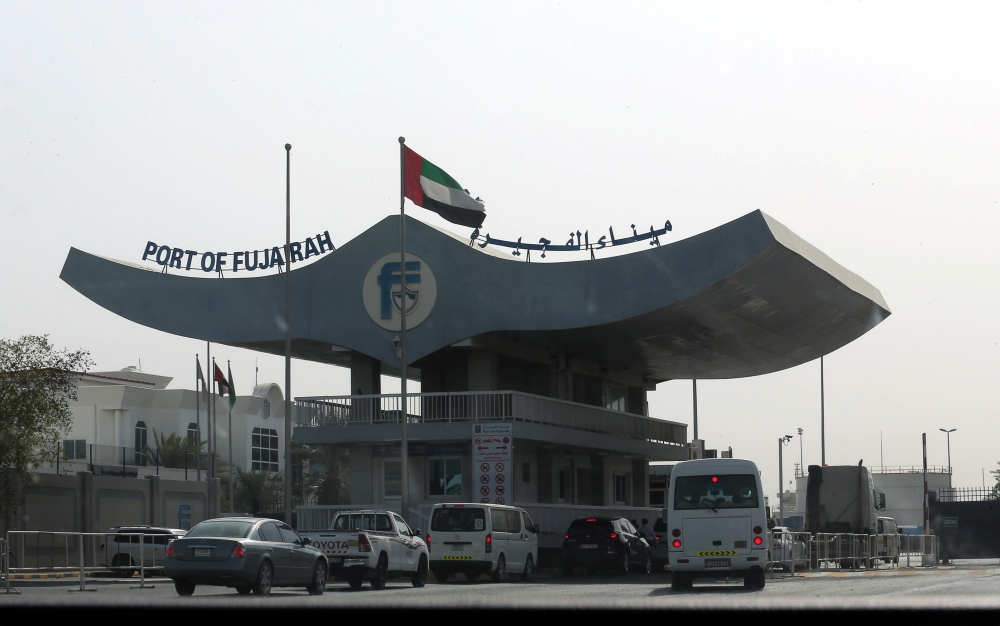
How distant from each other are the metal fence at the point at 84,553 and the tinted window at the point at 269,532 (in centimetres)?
700

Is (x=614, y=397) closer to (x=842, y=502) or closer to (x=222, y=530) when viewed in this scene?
(x=842, y=502)

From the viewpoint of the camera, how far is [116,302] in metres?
43.5

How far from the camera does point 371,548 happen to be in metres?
25.7

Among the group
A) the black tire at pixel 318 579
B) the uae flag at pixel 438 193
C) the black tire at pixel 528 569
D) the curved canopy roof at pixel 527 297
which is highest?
the uae flag at pixel 438 193

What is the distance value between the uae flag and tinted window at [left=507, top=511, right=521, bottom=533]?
10262mm

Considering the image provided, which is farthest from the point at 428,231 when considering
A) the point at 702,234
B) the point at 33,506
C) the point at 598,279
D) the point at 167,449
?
the point at 167,449

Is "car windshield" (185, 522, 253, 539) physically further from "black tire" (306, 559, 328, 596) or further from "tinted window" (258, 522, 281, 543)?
"black tire" (306, 559, 328, 596)

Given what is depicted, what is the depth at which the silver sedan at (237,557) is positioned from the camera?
67.8ft

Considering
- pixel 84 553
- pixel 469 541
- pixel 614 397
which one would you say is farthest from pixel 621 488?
pixel 84 553

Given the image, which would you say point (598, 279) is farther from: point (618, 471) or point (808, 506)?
point (618, 471)

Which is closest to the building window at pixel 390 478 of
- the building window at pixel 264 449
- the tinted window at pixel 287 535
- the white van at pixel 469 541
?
the white van at pixel 469 541

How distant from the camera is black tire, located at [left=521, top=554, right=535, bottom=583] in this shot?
3247 centimetres

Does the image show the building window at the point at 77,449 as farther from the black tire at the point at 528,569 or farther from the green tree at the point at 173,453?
the black tire at the point at 528,569

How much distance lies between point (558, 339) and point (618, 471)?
30.8ft
